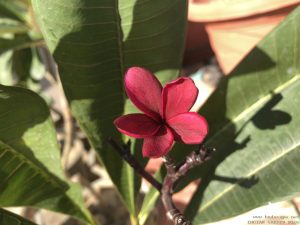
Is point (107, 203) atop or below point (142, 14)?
below

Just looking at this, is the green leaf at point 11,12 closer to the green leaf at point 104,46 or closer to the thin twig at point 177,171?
the green leaf at point 104,46

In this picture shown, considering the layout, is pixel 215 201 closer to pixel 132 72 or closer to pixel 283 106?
pixel 283 106

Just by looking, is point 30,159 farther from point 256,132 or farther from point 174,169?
point 256,132

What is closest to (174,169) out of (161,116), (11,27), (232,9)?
(161,116)

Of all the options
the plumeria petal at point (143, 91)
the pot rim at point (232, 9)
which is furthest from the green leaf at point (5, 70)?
the plumeria petal at point (143, 91)

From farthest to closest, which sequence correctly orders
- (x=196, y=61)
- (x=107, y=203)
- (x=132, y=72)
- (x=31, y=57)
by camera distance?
(x=196, y=61) < (x=107, y=203) < (x=31, y=57) < (x=132, y=72)

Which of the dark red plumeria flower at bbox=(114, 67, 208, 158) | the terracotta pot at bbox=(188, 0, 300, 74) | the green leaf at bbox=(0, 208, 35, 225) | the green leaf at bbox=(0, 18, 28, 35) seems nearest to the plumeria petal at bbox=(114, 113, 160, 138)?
the dark red plumeria flower at bbox=(114, 67, 208, 158)

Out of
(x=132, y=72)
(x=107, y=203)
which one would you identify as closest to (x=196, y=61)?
(x=107, y=203)

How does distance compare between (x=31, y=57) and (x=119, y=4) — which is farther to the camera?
(x=31, y=57)
